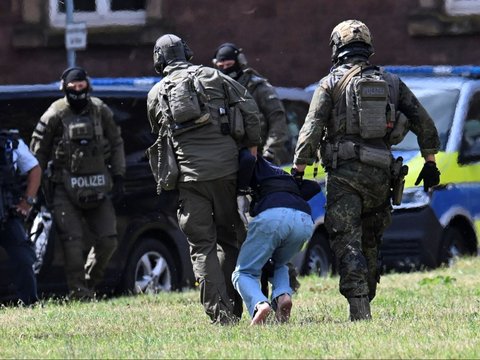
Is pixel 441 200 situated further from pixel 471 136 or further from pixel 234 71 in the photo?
pixel 234 71

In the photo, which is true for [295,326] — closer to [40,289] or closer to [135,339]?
[135,339]

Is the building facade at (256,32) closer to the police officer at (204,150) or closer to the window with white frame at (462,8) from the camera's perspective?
the window with white frame at (462,8)

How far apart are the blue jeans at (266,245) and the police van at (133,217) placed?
372 centimetres

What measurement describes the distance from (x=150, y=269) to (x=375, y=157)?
4.60 m

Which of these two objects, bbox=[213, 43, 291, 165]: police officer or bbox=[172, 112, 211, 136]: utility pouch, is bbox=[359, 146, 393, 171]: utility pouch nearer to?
bbox=[172, 112, 211, 136]: utility pouch

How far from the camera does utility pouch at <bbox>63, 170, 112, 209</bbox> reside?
1412 centimetres

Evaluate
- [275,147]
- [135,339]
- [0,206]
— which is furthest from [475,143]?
[135,339]

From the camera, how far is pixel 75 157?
14.1 meters

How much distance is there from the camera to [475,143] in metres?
17.0

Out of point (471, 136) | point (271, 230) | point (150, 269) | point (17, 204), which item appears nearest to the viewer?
point (271, 230)

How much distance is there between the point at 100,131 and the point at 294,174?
3.58m

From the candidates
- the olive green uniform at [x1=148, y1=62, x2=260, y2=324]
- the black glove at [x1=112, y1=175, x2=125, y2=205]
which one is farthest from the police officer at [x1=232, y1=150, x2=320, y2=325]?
the black glove at [x1=112, y1=175, x2=125, y2=205]

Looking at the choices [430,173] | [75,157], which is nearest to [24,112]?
[75,157]

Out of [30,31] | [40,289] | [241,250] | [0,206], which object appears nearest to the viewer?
[241,250]
